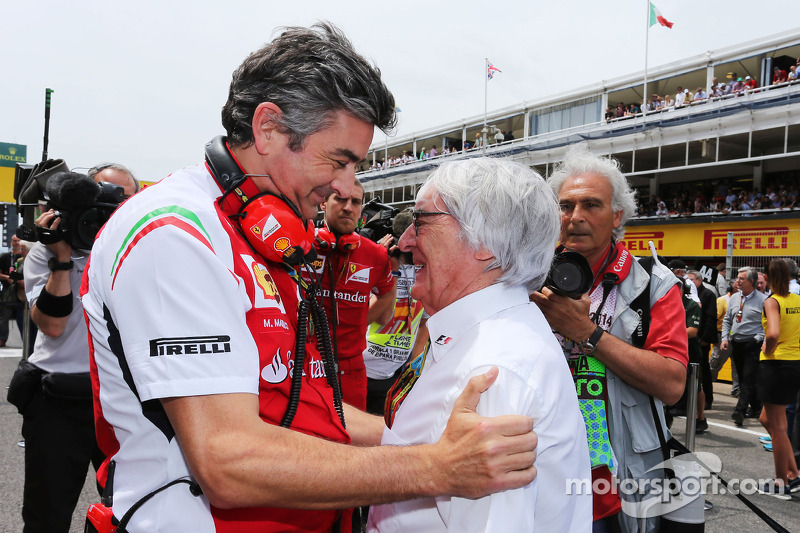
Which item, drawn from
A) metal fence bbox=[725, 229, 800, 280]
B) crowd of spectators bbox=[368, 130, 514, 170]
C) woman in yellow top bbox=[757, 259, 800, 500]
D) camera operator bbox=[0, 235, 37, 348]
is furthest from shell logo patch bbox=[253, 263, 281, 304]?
crowd of spectators bbox=[368, 130, 514, 170]

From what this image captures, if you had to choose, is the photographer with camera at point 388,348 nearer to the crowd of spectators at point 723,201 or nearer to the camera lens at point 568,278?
the camera lens at point 568,278

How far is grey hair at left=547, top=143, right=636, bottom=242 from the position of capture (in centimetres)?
269

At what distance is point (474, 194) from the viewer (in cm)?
173

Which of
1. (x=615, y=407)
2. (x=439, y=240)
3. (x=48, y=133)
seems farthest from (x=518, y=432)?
(x=48, y=133)

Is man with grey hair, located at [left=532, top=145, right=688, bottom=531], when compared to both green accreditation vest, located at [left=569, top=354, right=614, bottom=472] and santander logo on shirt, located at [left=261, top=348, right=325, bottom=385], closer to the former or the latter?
green accreditation vest, located at [left=569, top=354, right=614, bottom=472]

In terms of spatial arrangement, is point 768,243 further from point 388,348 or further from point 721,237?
point 388,348

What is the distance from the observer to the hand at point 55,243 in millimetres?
2916

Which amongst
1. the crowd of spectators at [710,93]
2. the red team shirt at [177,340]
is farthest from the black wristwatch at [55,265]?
the crowd of spectators at [710,93]

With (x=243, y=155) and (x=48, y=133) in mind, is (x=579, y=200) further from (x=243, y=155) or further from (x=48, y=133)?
(x=48, y=133)

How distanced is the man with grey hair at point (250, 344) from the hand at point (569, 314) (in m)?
1.01

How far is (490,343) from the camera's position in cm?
151

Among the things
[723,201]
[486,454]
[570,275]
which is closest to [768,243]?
[723,201]

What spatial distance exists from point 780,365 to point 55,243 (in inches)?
271

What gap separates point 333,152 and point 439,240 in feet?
1.46
